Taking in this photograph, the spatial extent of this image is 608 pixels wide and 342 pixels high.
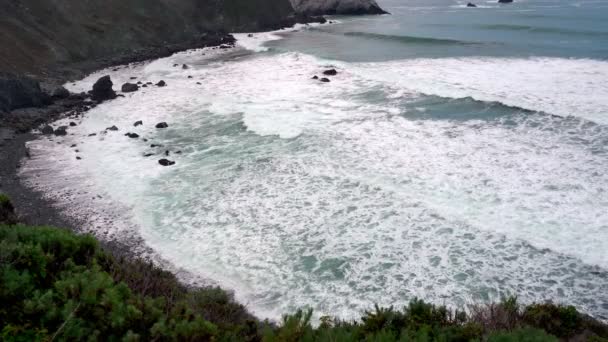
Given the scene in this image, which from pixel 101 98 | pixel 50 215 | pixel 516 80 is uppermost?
pixel 101 98

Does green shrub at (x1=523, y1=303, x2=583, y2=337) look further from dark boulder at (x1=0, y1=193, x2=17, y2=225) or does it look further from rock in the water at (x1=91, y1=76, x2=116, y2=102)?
rock in the water at (x1=91, y1=76, x2=116, y2=102)

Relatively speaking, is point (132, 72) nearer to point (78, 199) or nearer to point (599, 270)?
point (78, 199)

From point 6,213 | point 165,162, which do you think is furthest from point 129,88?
point 6,213

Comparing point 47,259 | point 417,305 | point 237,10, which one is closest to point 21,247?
point 47,259

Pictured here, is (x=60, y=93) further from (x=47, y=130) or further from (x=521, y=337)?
(x=521, y=337)

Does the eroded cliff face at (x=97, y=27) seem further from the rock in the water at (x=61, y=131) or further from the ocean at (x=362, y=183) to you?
the rock in the water at (x=61, y=131)
